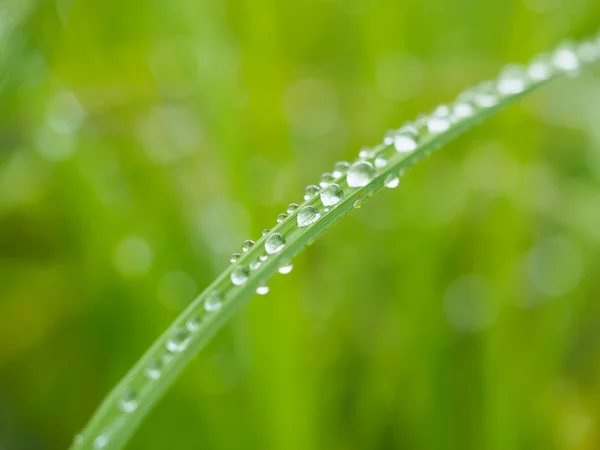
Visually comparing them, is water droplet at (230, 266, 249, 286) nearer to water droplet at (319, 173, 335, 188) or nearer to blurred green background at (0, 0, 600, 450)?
water droplet at (319, 173, 335, 188)

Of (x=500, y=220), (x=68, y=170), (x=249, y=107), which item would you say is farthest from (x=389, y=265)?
(x=68, y=170)

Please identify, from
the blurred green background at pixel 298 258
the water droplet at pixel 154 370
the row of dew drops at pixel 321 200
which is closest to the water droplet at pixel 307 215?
the row of dew drops at pixel 321 200

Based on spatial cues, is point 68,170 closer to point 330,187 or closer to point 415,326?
point 415,326

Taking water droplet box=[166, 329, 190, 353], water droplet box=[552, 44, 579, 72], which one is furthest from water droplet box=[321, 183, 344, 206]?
water droplet box=[552, 44, 579, 72]

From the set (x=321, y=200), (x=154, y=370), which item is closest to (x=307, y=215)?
(x=321, y=200)

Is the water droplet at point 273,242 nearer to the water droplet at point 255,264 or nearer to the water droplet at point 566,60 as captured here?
the water droplet at point 255,264

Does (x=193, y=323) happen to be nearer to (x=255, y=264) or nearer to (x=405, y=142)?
(x=255, y=264)

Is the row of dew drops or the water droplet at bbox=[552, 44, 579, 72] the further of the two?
the water droplet at bbox=[552, 44, 579, 72]
